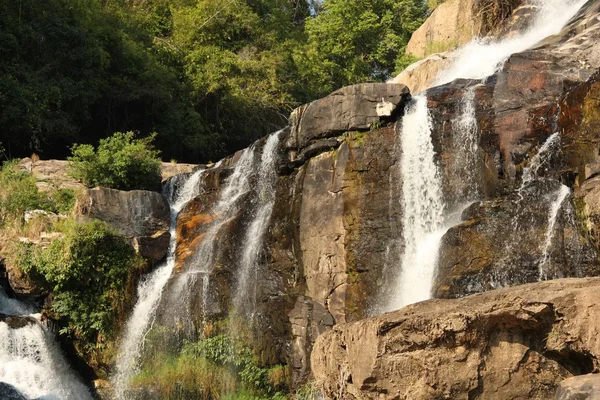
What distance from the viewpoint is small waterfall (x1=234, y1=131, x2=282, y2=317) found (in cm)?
1775

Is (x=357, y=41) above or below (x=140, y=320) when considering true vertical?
above

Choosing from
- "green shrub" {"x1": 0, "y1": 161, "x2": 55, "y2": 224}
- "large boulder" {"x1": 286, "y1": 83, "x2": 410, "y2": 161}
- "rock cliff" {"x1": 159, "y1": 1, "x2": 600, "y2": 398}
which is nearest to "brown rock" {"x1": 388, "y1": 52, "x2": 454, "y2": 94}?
"rock cliff" {"x1": 159, "y1": 1, "x2": 600, "y2": 398}

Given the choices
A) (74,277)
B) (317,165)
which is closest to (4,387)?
(74,277)

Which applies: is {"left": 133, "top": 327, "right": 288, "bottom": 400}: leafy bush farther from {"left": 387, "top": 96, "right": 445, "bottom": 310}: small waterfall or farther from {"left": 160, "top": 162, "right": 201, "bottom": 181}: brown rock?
{"left": 160, "top": 162, "right": 201, "bottom": 181}: brown rock

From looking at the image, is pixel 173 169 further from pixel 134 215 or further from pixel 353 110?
pixel 353 110

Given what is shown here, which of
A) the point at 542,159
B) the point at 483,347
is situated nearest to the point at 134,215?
the point at 542,159

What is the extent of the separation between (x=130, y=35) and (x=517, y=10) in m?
15.0

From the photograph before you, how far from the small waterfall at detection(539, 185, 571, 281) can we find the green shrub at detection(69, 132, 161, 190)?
11.9m

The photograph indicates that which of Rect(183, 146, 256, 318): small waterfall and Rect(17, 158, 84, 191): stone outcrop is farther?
Rect(17, 158, 84, 191): stone outcrop

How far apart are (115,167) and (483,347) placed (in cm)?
1555

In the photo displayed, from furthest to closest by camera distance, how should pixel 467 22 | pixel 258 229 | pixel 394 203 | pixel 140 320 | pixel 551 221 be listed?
pixel 467 22 < pixel 258 229 < pixel 140 320 < pixel 394 203 < pixel 551 221

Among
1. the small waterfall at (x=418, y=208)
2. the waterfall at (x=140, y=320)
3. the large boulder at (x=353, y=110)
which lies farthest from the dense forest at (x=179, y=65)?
the small waterfall at (x=418, y=208)

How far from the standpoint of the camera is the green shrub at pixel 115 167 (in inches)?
838

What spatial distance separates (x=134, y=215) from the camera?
19719 millimetres
